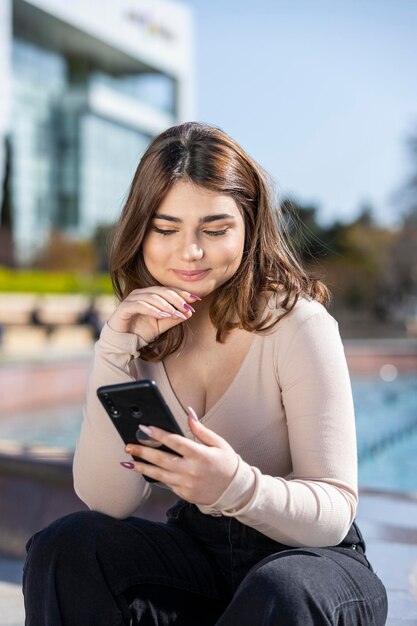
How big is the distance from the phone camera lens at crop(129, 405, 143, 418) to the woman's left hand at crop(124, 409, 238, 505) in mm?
30

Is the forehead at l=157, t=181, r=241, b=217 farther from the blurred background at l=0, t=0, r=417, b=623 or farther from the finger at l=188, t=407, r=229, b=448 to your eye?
the blurred background at l=0, t=0, r=417, b=623

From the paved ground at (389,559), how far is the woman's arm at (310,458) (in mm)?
665

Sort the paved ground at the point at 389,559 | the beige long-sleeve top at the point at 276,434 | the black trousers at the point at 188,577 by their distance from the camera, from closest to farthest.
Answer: the black trousers at the point at 188,577
the beige long-sleeve top at the point at 276,434
the paved ground at the point at 389,559

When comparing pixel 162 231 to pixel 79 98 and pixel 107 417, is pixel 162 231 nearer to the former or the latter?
pixel 107 417

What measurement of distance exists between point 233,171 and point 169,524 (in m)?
0.80

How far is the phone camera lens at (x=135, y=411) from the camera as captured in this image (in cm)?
158

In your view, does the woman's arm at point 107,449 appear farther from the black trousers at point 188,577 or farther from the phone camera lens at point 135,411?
the phone camera lens at point 135,411

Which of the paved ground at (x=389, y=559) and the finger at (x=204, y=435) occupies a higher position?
the finger at (x=204, y=435)

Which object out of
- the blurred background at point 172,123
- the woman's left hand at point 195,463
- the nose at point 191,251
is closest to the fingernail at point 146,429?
the woman's left hand at point 195,463

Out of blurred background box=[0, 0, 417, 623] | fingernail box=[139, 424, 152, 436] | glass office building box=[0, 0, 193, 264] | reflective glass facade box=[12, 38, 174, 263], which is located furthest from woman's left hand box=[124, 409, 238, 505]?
reflective glass facade box=[12, 38, 174, 263]

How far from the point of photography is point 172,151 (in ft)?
6.20

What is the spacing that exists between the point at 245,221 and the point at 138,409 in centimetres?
58

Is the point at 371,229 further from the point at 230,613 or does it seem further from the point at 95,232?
the point at 230,613

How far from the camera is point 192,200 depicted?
188cm
